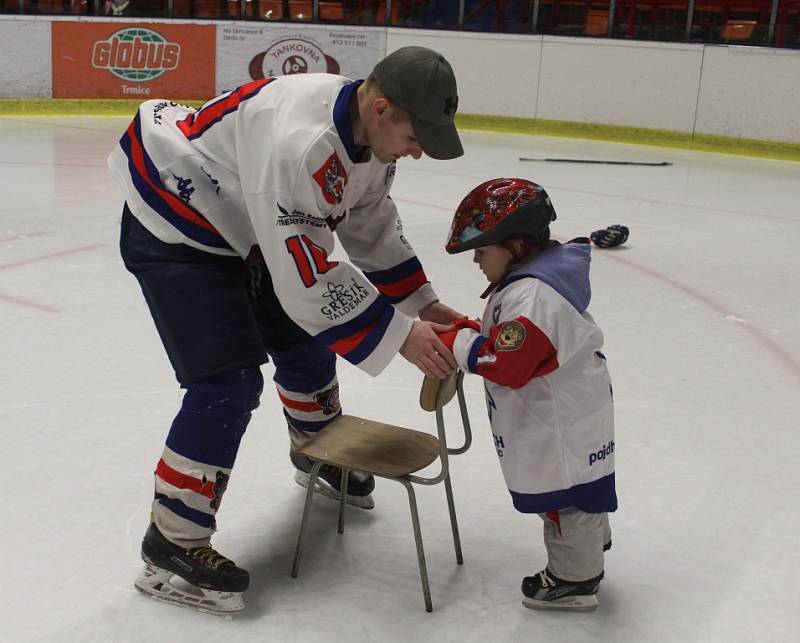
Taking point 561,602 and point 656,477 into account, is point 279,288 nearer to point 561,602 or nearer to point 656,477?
point 561,602

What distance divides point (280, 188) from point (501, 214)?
0.41 m

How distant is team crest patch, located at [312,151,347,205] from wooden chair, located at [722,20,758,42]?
8.78m

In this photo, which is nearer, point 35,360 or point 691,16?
point 35,360

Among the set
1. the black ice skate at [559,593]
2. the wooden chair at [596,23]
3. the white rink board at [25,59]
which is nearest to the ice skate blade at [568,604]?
the black ice skate at [559,593]

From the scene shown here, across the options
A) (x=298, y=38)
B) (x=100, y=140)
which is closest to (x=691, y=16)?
(x=298, y=38)

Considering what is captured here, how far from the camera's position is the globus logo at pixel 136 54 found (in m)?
10.1

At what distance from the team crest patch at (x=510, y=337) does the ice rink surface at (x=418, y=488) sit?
56cm

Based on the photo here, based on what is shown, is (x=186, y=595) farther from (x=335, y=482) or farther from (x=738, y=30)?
(x=738, y=30)

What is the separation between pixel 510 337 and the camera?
5.83 feet

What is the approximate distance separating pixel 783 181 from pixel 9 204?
231 inches

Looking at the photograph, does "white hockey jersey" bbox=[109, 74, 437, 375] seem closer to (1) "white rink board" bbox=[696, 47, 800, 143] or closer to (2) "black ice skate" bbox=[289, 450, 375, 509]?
(2) "black ice skate" bbox=[289, 450, 375, 509]

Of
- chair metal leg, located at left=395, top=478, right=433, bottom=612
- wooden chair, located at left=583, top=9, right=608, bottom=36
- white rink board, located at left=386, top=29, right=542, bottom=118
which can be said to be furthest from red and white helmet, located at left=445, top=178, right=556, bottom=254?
wooden chair, located at left=583, top=9, right=608, bottom=36

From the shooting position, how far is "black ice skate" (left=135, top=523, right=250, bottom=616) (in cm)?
193

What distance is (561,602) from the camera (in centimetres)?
197
